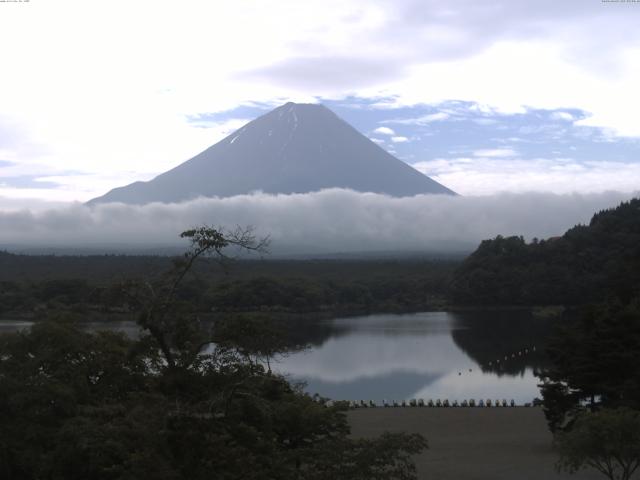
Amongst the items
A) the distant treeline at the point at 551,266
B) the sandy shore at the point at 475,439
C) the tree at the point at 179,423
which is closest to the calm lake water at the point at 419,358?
the sandy shore at the point at 475,439

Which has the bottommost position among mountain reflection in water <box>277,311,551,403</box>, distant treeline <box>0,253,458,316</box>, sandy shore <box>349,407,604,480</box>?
mountain reflection in water <box>277,311,551,403</box>

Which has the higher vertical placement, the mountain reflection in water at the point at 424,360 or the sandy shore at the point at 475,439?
the sandy shore at the point at 475,439

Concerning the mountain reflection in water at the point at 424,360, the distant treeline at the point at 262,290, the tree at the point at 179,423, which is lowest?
the mountain reflection in water at the point at 424,360

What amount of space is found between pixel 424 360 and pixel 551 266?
2485cm

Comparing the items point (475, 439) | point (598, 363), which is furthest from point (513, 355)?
point (598, 363)

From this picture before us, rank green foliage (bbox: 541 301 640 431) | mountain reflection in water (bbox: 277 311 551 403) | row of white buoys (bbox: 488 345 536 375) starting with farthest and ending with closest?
row of white buoys (bbox: 488 345 536 375)
mountain reflection in water (bbox: 277 311 551 403)
green foliage (bbox: 541 301 640 431)

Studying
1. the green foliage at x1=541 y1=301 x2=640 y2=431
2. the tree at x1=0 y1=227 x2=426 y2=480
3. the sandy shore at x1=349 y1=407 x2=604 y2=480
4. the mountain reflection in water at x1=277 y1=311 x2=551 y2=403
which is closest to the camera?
the tree at x1=0 y1=227 x2=426 y2=480

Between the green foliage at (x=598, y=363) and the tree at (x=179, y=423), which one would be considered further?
the green foliage at (x=598, y=363)

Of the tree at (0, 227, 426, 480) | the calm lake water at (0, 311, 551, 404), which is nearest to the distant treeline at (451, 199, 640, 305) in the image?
the calm lake water at (0, 311, 551, 404)

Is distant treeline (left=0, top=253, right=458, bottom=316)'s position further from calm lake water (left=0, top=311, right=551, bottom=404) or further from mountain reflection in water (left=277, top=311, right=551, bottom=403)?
mountain reflection in water (left=277, top=311, right=551, bottom=403)

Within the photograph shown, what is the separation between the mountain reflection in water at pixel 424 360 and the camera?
71.2 ft

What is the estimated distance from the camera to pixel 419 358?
27.7 metres

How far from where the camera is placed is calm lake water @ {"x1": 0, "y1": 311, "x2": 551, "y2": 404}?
21719 mm

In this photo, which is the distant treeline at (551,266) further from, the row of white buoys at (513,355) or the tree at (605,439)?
the tree at (605,439)
